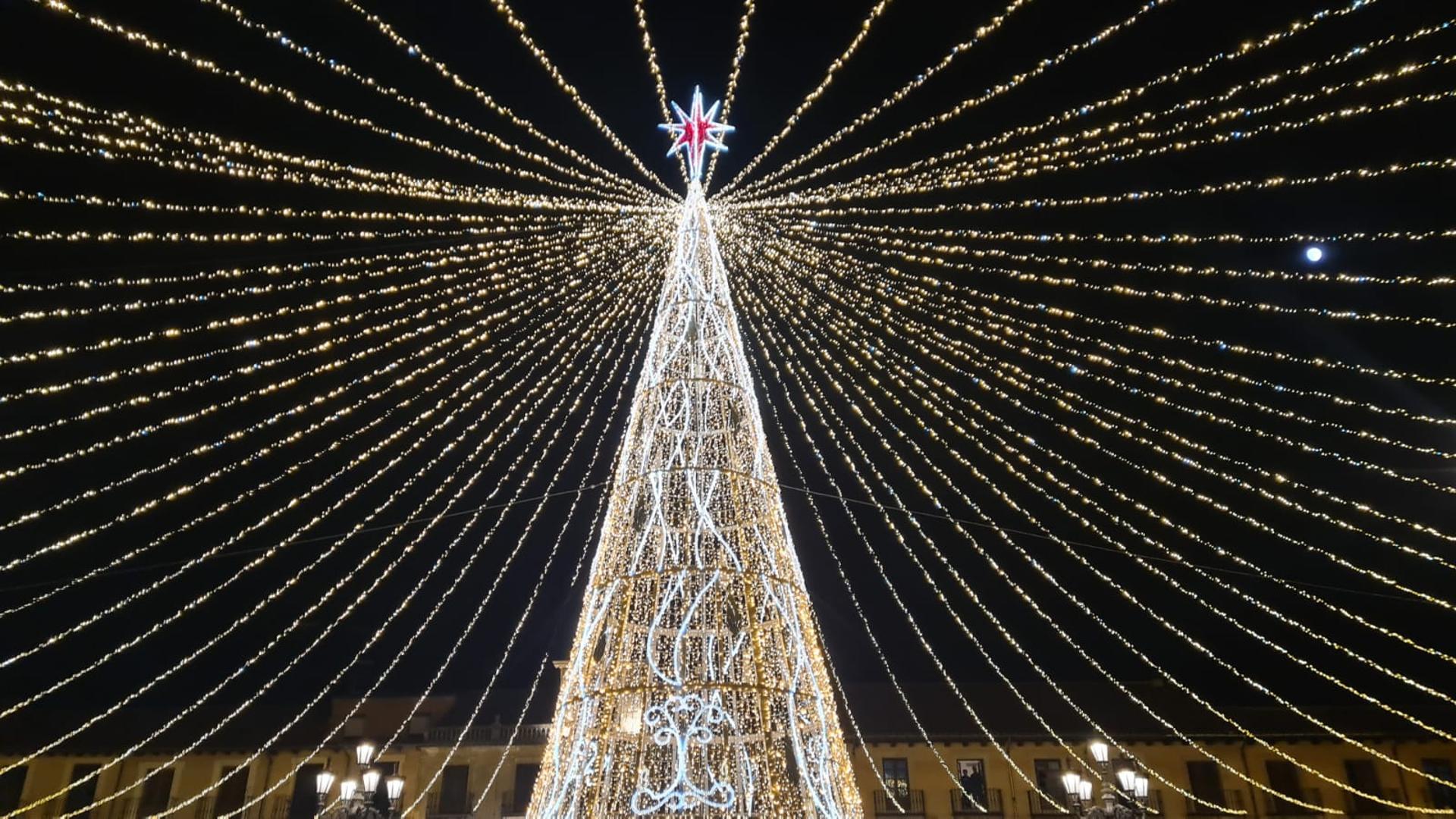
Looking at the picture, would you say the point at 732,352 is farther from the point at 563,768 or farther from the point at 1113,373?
the point at 1113,373

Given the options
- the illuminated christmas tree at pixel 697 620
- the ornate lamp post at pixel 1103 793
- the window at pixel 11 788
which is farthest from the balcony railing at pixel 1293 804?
the window at pixel 11 788

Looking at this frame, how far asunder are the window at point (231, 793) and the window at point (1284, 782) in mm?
Answer: 23881

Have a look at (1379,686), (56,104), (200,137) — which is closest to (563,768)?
(200,137)

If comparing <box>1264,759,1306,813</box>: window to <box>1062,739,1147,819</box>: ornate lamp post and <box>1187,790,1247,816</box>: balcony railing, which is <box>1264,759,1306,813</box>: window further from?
<box>1062,739,1147,819</box>: ornate lamp post

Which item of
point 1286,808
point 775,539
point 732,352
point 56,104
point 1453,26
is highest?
point 1453,26

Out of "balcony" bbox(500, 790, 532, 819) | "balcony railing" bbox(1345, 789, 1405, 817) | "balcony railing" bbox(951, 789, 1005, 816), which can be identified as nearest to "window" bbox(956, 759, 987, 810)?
"balcony railing" bbox(951, 789, 1005, 816)

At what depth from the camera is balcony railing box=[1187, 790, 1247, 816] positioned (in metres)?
19.8

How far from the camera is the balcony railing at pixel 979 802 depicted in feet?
65.8

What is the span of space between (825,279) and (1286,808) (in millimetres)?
17665

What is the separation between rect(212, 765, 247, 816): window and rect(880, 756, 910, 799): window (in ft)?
50.2

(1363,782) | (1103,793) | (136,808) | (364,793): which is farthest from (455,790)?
(1363,782)

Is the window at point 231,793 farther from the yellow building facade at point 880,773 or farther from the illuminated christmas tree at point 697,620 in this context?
the illuminated christmas tree at point 697,620

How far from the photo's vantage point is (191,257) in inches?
394

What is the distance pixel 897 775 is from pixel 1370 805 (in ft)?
34.0
